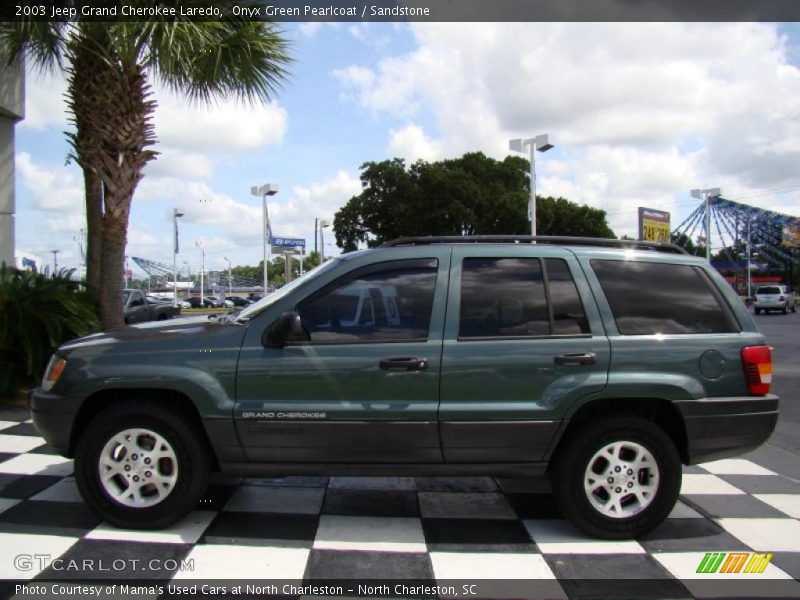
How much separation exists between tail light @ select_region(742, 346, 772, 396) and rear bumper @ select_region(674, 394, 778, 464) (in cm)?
6

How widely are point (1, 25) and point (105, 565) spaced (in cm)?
790

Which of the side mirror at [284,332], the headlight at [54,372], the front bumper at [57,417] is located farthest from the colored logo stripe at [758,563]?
the headlight at [54,372]

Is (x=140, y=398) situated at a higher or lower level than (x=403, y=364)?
lower

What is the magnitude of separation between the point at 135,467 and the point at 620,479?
2.92 m

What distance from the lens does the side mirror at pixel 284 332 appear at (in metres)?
3.51

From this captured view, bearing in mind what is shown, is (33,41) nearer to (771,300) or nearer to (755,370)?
(755,370)

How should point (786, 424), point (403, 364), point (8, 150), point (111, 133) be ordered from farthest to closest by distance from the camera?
1. point (8, 150)
2. point (111, 133)
3. point (786, 424)
4. point (403, 364)

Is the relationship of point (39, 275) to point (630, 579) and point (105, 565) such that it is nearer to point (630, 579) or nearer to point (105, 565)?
point (105, 565)

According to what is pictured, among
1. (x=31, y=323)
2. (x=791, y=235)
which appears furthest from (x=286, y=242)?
(x=791, y=235)

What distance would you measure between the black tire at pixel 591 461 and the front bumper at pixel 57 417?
9.78 feet

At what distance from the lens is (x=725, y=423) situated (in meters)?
3.70

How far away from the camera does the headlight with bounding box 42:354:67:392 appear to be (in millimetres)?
3781

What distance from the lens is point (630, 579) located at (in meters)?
3.26

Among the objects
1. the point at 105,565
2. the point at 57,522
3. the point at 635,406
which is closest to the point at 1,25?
the point at 57,522
